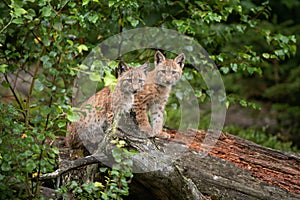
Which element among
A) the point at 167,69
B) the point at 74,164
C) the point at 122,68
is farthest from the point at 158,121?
the point at 74,164

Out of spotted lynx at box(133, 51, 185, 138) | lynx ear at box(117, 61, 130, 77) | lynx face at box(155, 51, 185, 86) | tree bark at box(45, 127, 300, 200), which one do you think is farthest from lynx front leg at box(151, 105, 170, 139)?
lynx ear at box(117, 61, 130, 77)

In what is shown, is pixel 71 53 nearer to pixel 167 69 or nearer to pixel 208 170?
pixel 167 69

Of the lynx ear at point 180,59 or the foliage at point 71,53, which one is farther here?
the lynx ear at point 180,59

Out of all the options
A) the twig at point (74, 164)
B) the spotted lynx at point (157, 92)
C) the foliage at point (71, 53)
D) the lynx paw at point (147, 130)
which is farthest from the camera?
the spotted lynx at point (157, 92)

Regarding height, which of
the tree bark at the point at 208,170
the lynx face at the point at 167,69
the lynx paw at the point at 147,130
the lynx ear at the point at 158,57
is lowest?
the tree bark at the point at 208,170

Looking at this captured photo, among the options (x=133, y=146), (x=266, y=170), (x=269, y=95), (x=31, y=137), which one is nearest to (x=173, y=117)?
(x=269, y=95)

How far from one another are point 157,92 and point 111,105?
0.61 metres

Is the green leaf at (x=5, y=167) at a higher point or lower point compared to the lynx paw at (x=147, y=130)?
higher

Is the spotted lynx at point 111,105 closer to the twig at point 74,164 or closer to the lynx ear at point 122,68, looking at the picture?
the lynx ear at point 122,68

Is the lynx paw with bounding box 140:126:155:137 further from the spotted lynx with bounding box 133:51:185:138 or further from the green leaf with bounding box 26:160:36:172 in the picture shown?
the green leaf with bounding box 26:160:36:172

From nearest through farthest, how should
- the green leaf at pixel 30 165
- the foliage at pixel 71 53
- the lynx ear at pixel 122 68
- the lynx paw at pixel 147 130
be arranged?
the green leaf at pixel 30 165 → the foliage at pixel 71 53 → the lynx ear at pixel 122 68 → the lynx paw at pixel 147 130

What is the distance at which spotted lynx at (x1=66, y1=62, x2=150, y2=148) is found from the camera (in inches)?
173

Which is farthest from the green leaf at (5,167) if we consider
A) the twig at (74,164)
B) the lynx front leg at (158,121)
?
the lynx front leg at (158,121)

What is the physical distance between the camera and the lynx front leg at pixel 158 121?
4.75 m
